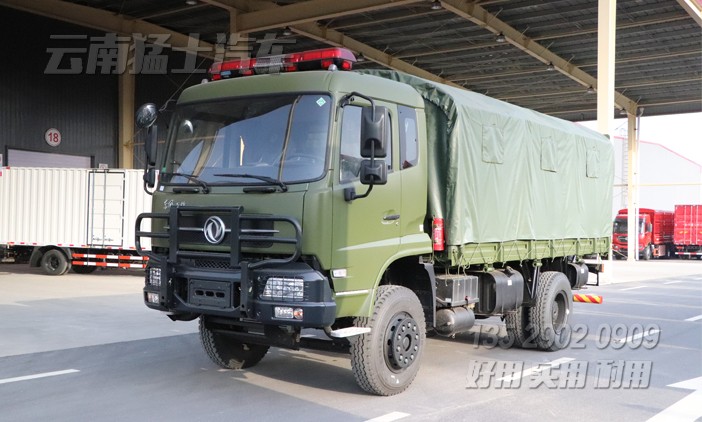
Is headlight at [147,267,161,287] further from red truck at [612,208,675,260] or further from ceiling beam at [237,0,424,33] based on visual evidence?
red truck at [612,208,675,260]

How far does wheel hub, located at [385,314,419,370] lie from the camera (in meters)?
6.22

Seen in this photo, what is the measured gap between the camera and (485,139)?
7.58 m

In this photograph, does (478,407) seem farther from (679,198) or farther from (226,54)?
(679,198)

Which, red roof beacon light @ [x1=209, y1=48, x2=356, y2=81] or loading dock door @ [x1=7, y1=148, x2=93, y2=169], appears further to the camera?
loading dock door @ [x1=7, y1=148, x2=93, y2=169]

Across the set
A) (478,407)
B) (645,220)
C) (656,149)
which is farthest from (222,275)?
(656,149)

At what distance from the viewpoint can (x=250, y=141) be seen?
237 inches

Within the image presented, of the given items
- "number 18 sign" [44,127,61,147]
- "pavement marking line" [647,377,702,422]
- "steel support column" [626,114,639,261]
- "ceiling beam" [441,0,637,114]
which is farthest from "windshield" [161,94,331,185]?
"steel support column" [626,114,639,261]

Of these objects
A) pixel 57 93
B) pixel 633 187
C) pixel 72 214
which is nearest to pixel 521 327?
pixel 72 214

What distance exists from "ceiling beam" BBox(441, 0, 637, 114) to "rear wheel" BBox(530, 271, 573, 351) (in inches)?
544

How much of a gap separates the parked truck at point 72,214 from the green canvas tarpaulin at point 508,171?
12349 mm

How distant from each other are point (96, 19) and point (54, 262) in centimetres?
929

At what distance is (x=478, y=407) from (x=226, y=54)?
2111 cm

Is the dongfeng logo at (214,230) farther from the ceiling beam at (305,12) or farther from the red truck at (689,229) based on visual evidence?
the red truck at (689,229)

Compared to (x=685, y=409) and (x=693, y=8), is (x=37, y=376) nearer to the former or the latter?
(x=685, y=409)
